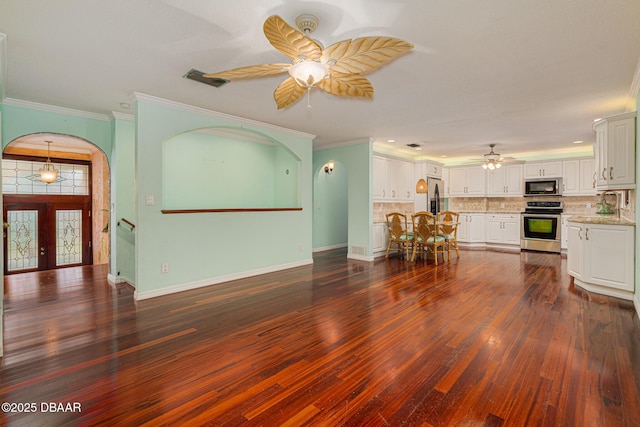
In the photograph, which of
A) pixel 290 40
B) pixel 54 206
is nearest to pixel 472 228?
pixel 290 40

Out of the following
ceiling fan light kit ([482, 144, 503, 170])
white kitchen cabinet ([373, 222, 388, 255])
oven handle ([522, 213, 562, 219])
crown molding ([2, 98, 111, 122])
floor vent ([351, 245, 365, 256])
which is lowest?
floor vent ([351, 245, 365, 256])

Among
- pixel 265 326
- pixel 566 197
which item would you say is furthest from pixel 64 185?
pixel 566 197

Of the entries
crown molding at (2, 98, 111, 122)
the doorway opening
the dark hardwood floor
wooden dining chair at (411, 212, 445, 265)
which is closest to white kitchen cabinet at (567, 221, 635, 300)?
the dark hardwood floor

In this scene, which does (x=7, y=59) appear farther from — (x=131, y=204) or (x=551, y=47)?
(x=551, y=47)

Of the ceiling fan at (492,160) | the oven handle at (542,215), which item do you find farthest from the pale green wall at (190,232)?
the oven handle at (542,215)

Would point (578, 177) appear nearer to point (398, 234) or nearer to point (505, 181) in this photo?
point (505, 181)

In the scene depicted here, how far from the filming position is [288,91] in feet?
8.05

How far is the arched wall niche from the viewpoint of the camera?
17.2ft

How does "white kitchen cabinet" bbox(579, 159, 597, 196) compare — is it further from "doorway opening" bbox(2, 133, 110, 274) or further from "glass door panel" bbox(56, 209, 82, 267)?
"glass door panel" bbox(56, 209, 82, 267)

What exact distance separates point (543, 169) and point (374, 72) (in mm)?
6670

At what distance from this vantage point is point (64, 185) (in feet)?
23.2

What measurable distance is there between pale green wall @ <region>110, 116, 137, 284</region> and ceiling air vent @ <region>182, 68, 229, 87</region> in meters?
2.06

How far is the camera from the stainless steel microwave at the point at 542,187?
7.27 m

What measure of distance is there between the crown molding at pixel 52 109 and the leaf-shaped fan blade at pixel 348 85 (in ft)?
12.6
